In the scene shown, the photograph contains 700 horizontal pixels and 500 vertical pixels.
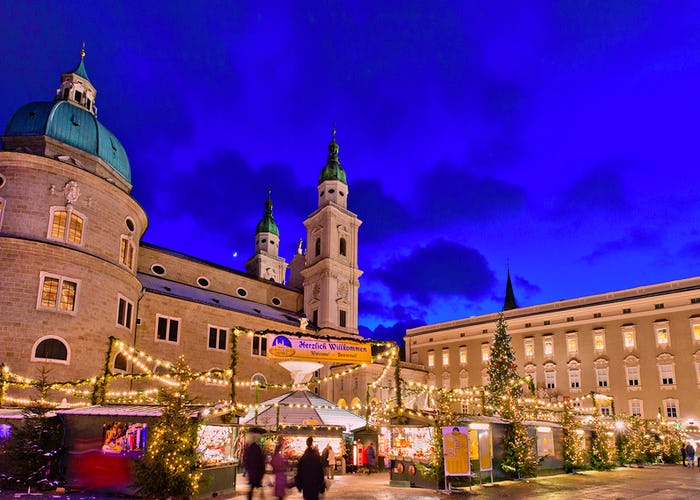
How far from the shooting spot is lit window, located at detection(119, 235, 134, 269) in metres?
34.7

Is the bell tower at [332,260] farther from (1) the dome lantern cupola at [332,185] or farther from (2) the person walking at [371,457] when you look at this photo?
(2) the person walking at [371,457]

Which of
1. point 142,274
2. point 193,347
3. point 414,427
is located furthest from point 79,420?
point 142,274

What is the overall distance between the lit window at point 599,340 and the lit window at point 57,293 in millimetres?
46115

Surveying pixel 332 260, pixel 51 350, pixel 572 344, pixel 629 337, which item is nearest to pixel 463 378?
pixel 572 344

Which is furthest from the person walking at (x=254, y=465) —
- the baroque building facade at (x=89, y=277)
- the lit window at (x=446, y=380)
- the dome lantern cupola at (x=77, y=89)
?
the lit window at (x=446, y=380)

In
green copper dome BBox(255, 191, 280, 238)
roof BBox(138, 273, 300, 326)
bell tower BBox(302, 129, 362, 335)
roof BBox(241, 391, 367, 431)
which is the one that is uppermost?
green copper dome BBox(255, 191, 280, 238)

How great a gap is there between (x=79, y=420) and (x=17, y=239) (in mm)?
15930

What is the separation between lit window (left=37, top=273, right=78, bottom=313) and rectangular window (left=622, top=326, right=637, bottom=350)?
46.8m

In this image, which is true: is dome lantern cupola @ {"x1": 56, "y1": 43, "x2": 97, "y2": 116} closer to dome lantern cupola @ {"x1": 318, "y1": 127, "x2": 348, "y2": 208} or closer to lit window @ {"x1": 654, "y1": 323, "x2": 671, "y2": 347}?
dome lantern cupola @ {"x1": 318, "y1": 127, "x2": 348, "y2": 208}

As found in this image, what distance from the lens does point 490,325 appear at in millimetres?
61094

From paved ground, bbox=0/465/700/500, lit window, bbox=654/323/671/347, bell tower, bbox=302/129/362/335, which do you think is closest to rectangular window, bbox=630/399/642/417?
lit window, bbox=654/323/671/347

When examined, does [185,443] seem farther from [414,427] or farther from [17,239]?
[17,239]

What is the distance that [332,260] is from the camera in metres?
57.3

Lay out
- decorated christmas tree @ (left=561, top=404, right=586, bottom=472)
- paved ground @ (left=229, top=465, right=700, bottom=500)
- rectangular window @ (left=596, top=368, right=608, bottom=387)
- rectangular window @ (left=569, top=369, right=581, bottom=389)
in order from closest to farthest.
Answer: paved ground @ (left=229, top=465, right=700, bottom=500) → decorated christmas tree @ (left=561, top=404, right=586, bottom=472) → rectangular window @ (left=596, top=368, right=608, bottom=387) → rectangular window @ (left=569, top=369, right=581, bottom=389)
